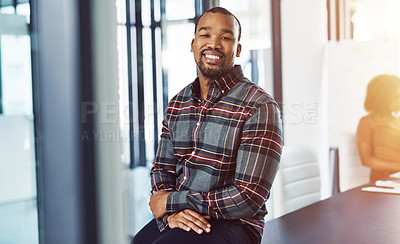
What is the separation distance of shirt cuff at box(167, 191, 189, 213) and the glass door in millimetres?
1311

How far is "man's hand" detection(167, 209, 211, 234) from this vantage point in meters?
1.31

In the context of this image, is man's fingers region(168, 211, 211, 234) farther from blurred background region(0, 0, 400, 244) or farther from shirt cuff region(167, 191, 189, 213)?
blurred background region(0, 0, 400, 244)

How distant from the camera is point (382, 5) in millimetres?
4117

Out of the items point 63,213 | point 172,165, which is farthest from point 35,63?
point 172,165

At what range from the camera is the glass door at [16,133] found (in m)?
2.30

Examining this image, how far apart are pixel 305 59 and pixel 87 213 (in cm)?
293

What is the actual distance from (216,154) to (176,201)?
0.21 m

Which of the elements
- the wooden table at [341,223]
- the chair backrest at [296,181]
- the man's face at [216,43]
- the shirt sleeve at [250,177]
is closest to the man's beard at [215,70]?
the man's face at [216,43]

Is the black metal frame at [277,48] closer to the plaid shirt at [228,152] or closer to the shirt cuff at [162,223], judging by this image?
the plaid shirt at [228,152]

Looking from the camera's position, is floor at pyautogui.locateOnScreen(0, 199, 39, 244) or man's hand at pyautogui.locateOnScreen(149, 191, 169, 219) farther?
floor at pyautogui.locateOnScreen(0, 199, 39, 244)

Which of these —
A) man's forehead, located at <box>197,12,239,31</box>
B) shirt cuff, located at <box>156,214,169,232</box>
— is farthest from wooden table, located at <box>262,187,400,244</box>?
man's forehead, located at <box>197,12,239,31</box>

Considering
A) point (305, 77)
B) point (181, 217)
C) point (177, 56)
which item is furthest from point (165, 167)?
point (305, 77)

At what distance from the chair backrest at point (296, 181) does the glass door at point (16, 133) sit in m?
1.44

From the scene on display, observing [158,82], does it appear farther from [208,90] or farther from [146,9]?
[208,90]
